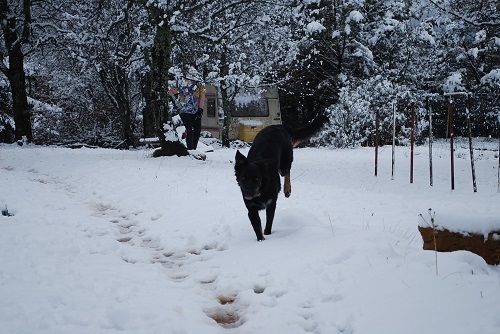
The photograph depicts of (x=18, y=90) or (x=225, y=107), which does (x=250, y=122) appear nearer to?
(x=225, y=107)

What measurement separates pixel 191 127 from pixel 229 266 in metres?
8.43

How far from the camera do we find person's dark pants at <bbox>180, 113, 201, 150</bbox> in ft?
38.1

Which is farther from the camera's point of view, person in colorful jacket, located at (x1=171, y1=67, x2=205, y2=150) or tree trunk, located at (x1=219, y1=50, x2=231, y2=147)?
tree trunk, located at (x1=219, y1=50, x2=231, y2=147)

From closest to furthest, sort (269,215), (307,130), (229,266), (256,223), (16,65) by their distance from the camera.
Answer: (229,266)
(256,223)
(269,215)
(307,130)
(16,65)

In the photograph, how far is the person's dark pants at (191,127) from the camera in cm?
1162

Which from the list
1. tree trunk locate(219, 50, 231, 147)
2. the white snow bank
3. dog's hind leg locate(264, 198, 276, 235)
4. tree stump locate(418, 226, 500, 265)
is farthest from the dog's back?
the white snow bank

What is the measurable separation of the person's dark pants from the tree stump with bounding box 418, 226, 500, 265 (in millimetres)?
8750

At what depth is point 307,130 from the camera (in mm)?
6785

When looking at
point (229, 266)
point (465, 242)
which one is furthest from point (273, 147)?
point (465, 242)

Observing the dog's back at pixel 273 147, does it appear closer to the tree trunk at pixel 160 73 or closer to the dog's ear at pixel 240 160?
the dog's ear at pixel 240 160

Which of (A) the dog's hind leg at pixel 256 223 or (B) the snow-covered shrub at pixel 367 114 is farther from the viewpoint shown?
(B) the snow-covered shrub at pixel 367 114

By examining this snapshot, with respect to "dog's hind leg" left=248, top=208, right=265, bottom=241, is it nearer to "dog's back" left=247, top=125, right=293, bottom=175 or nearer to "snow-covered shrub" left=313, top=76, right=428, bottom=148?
"dog's back" left=247, top=125, right=293, bottom=175

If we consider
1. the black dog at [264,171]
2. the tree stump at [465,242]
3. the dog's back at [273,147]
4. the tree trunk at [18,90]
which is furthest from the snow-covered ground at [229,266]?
the tree trunk at [18,90]

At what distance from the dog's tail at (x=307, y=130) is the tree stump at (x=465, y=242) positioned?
10.4 ft
